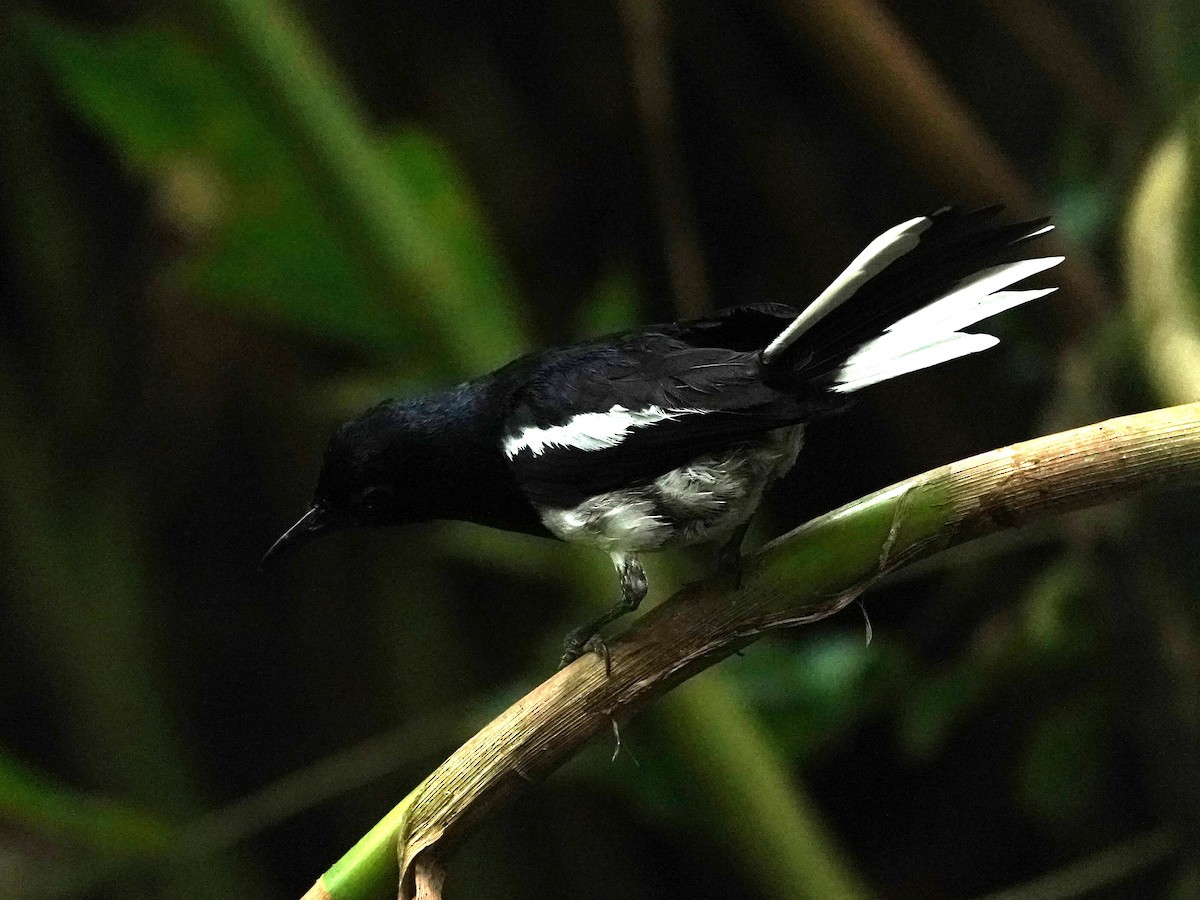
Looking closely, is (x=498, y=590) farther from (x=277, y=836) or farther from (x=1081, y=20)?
(x=1081, y=20)

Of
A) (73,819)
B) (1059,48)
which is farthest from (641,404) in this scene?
(1059,48)

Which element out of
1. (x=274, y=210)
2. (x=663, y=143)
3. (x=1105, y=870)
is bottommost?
(x=1105, y=870)

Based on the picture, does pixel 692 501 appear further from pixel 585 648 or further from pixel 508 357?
pixel 508 357

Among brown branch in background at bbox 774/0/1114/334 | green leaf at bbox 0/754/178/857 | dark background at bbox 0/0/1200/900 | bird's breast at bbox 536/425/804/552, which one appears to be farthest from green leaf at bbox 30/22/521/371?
green leaf at bbox 0/754/178/857

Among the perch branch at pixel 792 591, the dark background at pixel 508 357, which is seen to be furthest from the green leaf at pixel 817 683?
the perch branch at pixel 792 591

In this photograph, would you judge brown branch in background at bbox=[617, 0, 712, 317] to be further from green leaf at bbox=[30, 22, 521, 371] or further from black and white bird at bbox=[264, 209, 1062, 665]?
black and white bird at bbox=[264, 209, 1062, 665]

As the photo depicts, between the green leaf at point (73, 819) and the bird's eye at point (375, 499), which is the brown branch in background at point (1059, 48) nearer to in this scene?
the bird's eye at point (375, 499)
